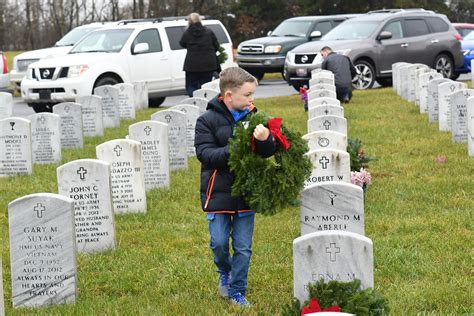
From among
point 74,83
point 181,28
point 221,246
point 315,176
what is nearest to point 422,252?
point 315,176

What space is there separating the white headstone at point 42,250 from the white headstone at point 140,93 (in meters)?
14.8

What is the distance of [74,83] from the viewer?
2069 cm

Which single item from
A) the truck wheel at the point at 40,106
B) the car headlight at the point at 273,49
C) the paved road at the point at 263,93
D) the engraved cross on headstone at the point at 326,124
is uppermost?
the engraved cross on headstone at the point at 326,124

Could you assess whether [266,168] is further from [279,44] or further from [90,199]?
[279,44]

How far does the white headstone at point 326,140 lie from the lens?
9758 mm

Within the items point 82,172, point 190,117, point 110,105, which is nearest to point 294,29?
point 110,105

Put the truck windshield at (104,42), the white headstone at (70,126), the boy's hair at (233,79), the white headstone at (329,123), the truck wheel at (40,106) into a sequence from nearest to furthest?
the boy's hair at (233,79), the white headstone at (329,123), the white headstone at (70,126), the truck wheel at (40,106), the truck windshield at (104,42)

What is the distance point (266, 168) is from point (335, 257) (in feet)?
2.79

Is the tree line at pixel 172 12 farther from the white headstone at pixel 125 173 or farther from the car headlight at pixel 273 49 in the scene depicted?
the white headstone at pixel 125 173

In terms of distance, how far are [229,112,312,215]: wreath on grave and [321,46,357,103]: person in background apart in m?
13.9

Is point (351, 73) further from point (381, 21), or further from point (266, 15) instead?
point (266, 15)

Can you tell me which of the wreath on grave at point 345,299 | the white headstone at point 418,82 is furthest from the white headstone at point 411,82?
the wreath on grave at point 345,299

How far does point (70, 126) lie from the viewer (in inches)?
624

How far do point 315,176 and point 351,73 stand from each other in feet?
42.5
